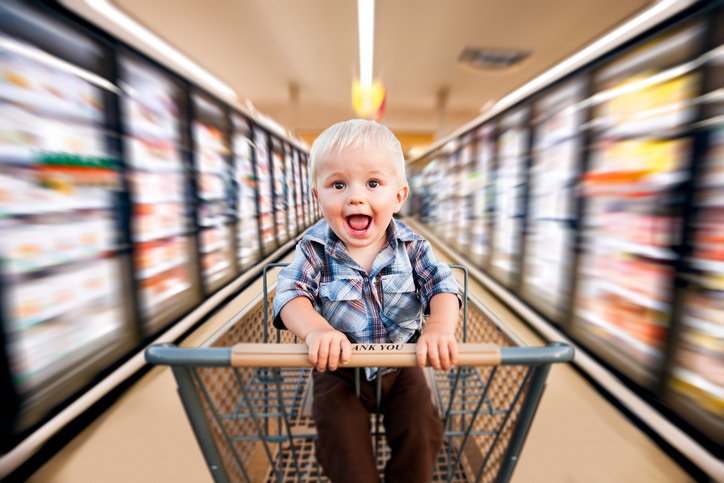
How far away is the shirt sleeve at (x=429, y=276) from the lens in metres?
1.02

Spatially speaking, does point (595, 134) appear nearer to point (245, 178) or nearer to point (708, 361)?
Result: point (708, 361)

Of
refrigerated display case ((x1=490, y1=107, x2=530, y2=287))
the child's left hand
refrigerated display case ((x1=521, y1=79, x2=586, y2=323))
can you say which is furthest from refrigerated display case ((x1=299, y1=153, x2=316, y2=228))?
the child's left hand

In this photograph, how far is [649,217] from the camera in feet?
4.92

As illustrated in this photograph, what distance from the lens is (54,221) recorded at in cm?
134

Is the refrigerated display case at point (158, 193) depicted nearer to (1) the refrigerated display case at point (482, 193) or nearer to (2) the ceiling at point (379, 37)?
(1) the refrigerated display case at point (482, 193)

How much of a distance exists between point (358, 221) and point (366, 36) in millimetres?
5020

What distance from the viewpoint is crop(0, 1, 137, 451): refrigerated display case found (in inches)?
45.9

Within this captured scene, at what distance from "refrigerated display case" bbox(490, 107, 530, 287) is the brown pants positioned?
2.03 meters

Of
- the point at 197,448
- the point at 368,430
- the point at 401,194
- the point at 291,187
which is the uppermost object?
the point at 291,187

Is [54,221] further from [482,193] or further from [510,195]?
[482,193]

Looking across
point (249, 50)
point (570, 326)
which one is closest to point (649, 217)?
point (570, 326)

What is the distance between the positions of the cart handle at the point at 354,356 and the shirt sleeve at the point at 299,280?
28cm

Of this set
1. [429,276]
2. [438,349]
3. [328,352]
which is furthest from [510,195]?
[328,352]

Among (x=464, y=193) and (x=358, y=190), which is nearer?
(x=358, y=190)
